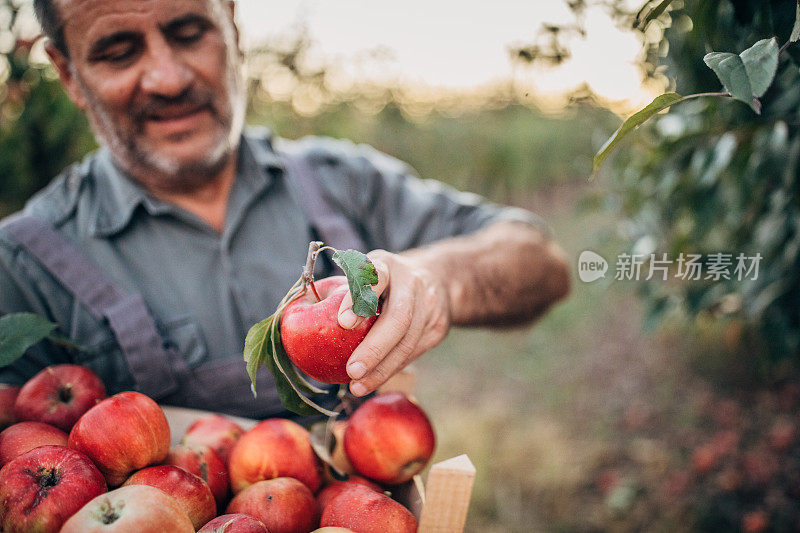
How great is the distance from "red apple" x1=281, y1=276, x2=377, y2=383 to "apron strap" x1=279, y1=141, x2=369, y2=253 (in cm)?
64

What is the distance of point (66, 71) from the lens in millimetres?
1441

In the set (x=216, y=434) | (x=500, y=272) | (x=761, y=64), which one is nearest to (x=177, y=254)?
(x=216, y=434)

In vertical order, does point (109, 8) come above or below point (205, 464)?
above

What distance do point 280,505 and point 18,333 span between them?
542 millimetres

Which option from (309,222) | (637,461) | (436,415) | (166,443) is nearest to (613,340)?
(637,461)

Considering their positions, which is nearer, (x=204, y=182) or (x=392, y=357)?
(x=392, y=357)

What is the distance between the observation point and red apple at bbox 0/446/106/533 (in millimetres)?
678

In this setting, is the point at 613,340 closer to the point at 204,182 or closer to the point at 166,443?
the point at 204,182

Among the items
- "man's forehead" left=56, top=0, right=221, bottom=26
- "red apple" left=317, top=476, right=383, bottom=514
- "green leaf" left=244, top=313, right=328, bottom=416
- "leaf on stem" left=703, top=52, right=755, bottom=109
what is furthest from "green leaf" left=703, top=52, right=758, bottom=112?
"man's forehead" left=56, top=0, right=221, bottom=26

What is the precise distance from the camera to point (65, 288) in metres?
1.33

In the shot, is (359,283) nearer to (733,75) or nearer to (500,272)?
(733,75)

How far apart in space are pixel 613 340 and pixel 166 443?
12.5 ft

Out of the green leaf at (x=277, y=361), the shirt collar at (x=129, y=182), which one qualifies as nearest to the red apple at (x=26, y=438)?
the green leaf at (x=277, y=361)

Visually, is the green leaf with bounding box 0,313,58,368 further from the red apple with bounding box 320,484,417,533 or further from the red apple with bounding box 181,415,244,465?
the red apple with bounding box 320,484,417,533
